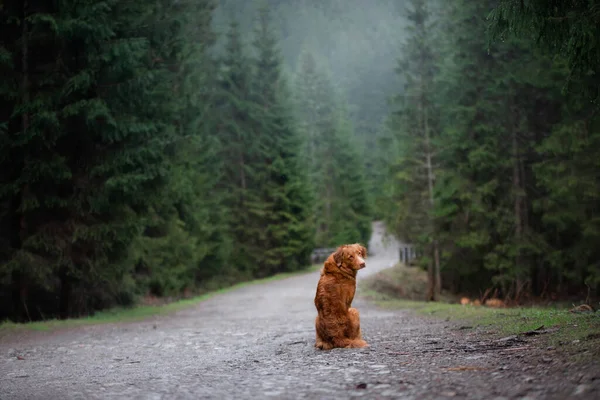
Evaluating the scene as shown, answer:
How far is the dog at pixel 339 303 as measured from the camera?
6473 mm

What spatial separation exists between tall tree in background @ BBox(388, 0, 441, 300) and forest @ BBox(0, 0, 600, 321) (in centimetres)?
10

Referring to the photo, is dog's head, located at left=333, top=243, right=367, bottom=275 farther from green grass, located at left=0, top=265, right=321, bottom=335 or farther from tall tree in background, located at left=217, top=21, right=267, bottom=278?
tall tree in background, located at left=217, top=21, right=267, bottom=278

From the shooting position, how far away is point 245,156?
Result: 3400cm

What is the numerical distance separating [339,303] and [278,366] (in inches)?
47.4

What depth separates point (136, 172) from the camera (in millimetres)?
12758

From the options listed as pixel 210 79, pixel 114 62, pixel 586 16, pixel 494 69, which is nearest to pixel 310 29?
pixel 210 79

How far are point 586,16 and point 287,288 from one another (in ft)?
63.1

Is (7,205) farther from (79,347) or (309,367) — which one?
(309,367)

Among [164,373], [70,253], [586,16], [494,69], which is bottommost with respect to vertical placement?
[164,373]

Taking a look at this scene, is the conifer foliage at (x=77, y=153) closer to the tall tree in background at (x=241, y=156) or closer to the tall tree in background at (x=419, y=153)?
the tall tree in background at (x=419, y=153)

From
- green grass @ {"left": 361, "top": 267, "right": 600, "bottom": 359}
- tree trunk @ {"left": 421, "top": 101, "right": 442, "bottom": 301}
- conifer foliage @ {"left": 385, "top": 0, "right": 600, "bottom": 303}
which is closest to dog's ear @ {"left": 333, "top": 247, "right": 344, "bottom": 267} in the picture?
green grass @ {"left": 361, "top": 267, "right": 600, "bottom": 359}

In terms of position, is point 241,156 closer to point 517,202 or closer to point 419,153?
point 419,153

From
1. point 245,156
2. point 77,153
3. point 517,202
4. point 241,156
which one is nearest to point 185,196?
point 77,153

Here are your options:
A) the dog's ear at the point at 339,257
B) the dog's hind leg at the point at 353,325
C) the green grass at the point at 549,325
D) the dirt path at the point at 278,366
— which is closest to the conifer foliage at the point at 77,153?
the dirt path at the point at 278,366
